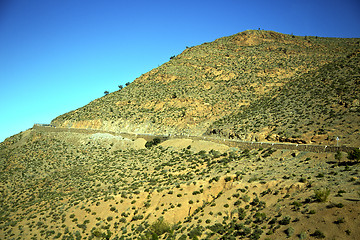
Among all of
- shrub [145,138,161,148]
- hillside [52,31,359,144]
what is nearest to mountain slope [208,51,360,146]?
hillside [52,31,359,144]

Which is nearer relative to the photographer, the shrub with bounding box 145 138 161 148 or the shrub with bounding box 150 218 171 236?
the shrub with bounding box 150 218 171 236

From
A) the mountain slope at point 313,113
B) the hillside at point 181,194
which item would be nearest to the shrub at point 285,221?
the hillside at point 181,194

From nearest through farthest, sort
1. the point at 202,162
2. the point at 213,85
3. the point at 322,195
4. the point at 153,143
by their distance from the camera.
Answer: the point at 322,195 < the point at 202,162 < the point at 153,143 < the point at 213,85

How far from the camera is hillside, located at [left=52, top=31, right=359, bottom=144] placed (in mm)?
60188

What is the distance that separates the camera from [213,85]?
2859 inches

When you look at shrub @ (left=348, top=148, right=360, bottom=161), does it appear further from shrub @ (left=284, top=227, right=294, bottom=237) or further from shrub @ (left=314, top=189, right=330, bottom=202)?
shrub @ (left=284, top=227, right=294, bottom=237)

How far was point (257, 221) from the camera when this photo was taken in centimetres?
1989

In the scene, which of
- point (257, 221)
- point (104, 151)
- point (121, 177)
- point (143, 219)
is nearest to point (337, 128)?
point (257, 221)

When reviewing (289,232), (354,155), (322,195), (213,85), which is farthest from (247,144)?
(213,85)

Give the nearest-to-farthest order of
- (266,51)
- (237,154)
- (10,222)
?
(10,222), (237,154), (266,51)

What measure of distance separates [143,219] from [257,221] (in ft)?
42.1

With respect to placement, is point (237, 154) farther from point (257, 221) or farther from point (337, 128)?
point (257, 221)

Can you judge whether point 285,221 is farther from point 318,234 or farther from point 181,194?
point 181,194

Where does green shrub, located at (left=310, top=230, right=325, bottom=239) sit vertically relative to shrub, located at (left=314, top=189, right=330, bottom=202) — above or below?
below
